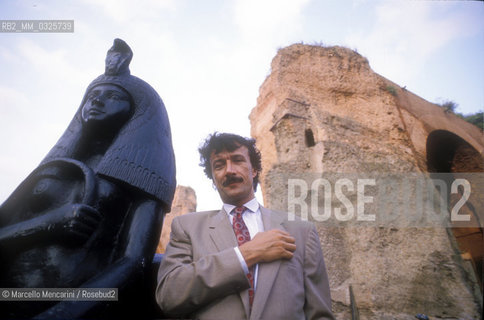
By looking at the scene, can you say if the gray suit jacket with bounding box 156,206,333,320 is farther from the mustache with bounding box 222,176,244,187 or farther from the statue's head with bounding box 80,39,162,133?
the statue's head with bounding box 80,39,162,133

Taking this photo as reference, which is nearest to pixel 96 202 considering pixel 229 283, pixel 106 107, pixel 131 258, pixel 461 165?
pixel 131 258

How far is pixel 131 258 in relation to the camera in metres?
1.21

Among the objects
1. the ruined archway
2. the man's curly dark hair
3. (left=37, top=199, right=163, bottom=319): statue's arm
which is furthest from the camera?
the ruined archway

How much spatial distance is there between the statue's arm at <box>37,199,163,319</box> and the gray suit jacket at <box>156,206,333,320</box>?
0.46 feet

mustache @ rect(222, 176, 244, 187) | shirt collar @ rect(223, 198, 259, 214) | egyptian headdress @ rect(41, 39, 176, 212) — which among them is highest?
egyptian headdress @ rect(41, 39, 176, 212)

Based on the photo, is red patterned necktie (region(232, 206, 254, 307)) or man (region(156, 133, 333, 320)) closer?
man (region(156, 133, 333, 320))

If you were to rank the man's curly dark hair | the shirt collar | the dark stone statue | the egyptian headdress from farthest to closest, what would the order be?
the man's curly dark hair → the shirt collar → the egyptian headdress → the dark stone statue

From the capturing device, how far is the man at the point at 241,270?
3.92 ft

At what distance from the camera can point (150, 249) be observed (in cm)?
134

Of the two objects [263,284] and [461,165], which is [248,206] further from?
[461,165]

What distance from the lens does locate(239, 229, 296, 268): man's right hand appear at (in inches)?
50.3

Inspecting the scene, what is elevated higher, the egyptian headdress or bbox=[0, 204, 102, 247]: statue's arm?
the egyptian headdress

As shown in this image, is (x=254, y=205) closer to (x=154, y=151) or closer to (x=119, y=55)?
(x=154, y=151)

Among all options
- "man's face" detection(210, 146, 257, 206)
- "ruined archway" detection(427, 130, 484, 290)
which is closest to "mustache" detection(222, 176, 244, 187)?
"man's face" detection(210, 146, 257, 206)
